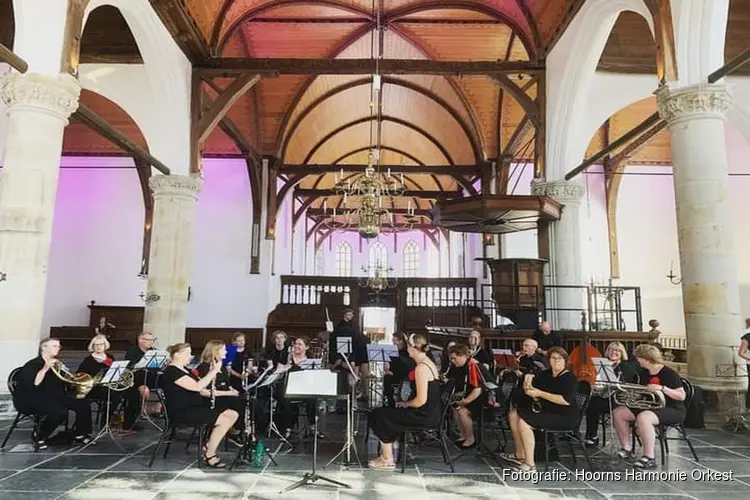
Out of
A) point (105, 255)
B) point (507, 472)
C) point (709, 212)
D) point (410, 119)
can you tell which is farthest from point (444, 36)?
point (105, 255)

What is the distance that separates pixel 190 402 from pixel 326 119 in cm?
1465

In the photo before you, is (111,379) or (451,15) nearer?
(111,379)

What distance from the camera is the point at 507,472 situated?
163 inches

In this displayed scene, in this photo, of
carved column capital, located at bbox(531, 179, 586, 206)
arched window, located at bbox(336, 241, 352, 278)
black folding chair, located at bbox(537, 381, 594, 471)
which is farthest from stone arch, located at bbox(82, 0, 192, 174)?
arched window, located at bbox(336, 241, 352, 278)

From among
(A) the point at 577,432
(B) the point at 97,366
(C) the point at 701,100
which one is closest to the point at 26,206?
(B) the point at 97,366

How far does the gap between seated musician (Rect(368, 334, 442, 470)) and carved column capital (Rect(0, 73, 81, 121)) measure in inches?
199

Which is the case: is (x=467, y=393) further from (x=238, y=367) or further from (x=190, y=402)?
(x=238, y=367)

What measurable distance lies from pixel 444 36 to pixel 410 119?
5803 mm

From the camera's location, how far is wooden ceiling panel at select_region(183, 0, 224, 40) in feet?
30.0

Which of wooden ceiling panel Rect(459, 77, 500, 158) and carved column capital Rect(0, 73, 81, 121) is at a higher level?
wooden ceiling panel Rect(459, 77, 500, 158)

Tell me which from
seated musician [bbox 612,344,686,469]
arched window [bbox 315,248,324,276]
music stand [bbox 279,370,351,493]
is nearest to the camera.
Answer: music stand [bbox 279,370,351,493]

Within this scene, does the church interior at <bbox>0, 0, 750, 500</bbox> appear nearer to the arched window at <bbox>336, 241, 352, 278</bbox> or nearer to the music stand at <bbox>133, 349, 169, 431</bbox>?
the music stand at <bbox>133, 349, 169, 431</bbox>

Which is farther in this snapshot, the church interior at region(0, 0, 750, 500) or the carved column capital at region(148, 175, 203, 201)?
the carved column capital at region(148, 175, 203, 201)

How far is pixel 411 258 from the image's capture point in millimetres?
33906
